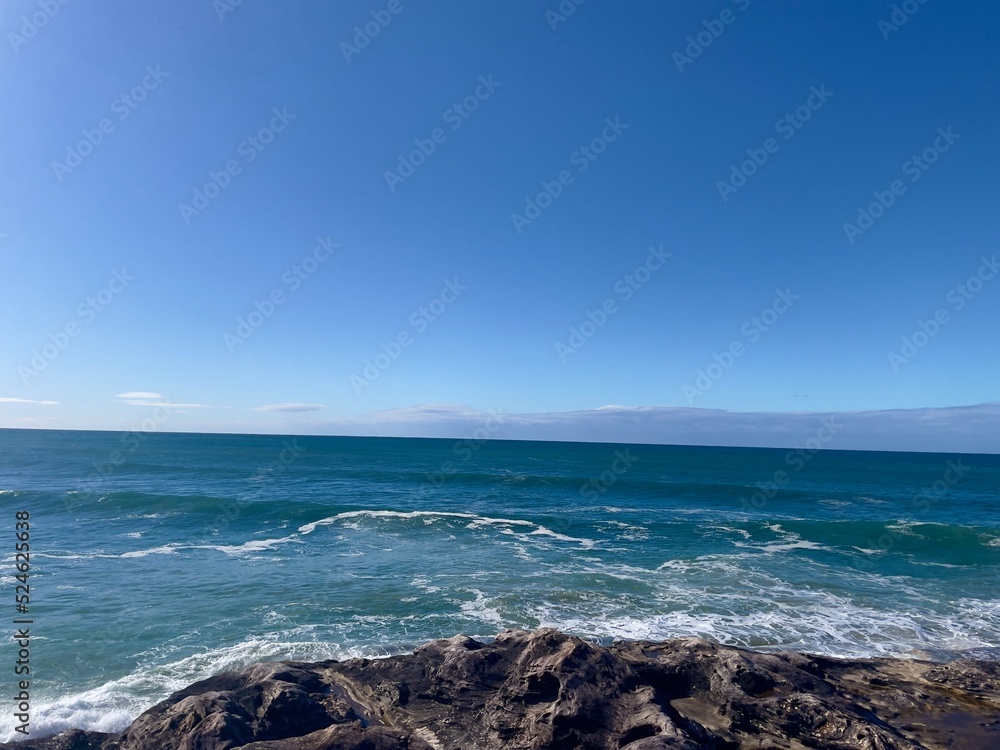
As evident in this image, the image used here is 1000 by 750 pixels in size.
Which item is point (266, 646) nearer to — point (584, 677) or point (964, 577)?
point (584, 677)

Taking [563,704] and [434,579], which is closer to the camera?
[563,704]

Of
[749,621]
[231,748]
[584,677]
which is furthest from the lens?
[749,621]

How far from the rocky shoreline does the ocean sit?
2754 millimetres

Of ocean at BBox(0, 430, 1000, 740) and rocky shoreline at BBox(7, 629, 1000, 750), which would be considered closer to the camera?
rocky shoreline at BBox(7, 629, 1000, 750)

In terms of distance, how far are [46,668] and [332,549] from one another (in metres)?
13.9

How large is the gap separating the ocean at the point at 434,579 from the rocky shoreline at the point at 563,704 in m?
2.75

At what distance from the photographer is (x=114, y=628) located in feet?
52.9

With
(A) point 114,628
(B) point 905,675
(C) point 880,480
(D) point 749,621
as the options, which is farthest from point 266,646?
(C) point 880,480

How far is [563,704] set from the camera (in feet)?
31.9

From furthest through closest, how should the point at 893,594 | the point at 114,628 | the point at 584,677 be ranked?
the point at 893,594 < the point at 114,628 < the point at 584,677

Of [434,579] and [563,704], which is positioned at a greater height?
[563,704]

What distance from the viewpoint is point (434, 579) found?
71.6 feet

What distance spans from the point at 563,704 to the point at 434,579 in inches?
→ 513

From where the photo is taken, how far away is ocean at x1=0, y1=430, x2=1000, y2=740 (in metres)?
15.1
